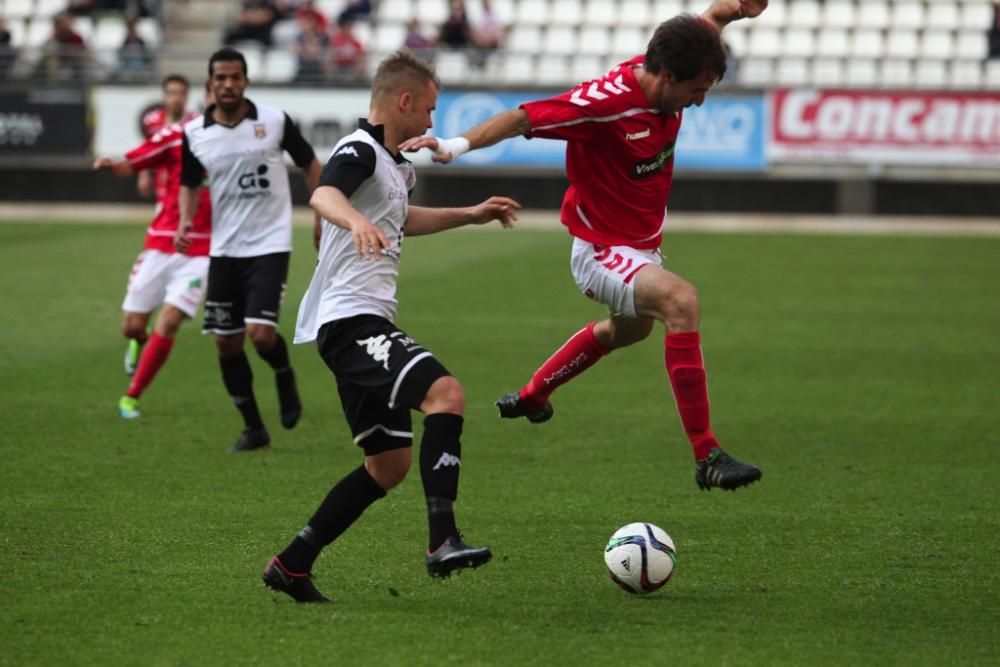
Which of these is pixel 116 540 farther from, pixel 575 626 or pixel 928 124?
pixel 928 124

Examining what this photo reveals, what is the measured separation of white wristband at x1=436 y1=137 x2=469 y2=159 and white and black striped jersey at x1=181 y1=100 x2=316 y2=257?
10.1 ft

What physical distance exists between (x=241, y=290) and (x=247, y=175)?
2.18 ft

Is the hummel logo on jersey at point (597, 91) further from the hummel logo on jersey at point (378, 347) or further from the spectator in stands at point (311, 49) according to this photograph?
the spectator in stands at point (311, 49)

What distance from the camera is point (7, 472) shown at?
7.98m

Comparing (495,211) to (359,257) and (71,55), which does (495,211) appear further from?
(71,55)

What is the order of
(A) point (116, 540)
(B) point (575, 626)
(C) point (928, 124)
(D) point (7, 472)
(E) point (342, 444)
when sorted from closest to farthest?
(B) point (575, 626) < (A) point (116, 540) < (D) point (7, 472) < (E) point (342, 444) < (C) point (928, 124)

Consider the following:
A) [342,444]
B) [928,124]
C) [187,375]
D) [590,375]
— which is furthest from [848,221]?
[342,444]

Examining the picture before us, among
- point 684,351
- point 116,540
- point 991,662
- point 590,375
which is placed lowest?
point 590,375

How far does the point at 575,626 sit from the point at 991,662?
1.36 meters

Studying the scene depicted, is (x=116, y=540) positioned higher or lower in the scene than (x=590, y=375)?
higher

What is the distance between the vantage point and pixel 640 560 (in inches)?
226

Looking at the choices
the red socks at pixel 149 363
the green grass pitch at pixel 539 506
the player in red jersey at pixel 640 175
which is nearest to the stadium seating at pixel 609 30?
the green grass pitch at pixel 539 506

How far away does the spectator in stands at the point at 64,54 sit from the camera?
25516 mm

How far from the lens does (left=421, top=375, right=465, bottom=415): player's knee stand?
5.33 m
